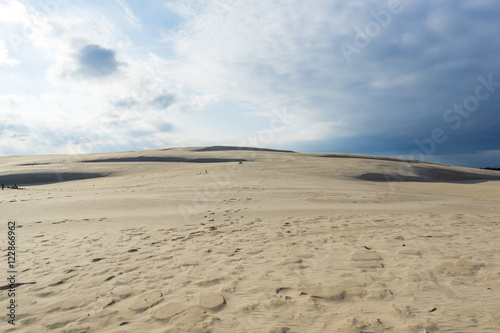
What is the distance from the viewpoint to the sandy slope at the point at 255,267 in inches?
113

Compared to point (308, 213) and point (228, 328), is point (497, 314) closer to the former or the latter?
point (228, 328)

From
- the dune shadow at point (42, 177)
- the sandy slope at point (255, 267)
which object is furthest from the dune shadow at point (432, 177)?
the dune shadow at point (42, 177)

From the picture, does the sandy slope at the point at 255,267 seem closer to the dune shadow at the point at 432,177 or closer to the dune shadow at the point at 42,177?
the dune shadow at the point at 432,177

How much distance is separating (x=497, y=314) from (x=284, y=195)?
9198 millimetres

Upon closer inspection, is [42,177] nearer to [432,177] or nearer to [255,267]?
[255,267]

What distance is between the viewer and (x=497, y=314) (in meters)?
2.86

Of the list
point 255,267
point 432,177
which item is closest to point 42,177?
point 255,267

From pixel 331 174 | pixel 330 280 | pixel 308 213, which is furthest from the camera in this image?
pixel 331 174

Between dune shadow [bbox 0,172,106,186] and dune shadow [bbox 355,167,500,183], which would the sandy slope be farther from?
dune shadow [bbox 0,172,106,186]

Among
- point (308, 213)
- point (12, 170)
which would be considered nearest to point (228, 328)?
point (308, 213)

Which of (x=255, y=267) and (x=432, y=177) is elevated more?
(x=432, y=177)

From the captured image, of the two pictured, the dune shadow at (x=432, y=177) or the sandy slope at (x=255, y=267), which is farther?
the dune shadow at (x=432, y=177)

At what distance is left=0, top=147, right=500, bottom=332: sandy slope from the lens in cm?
288

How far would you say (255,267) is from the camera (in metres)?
4.29
